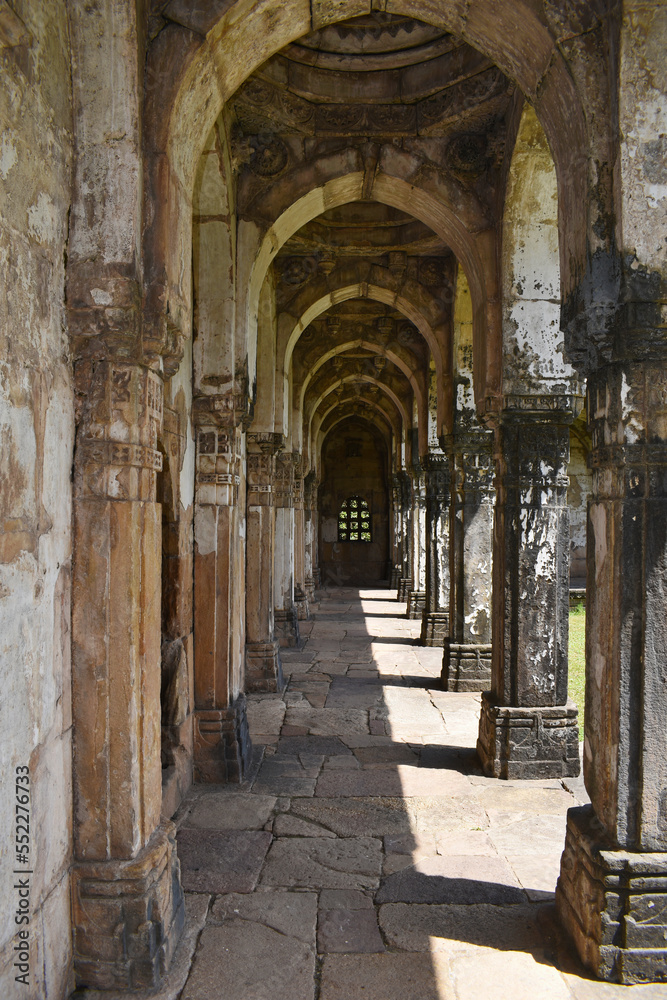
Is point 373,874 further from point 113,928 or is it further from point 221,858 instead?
point 113,928

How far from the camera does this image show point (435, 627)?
420 inches

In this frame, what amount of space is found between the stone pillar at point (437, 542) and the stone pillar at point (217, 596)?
5.49 metres

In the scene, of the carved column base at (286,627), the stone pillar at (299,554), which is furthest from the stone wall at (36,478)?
the stone pillar at (299,554)

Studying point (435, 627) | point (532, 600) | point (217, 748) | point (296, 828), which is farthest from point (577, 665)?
point (296, 828)

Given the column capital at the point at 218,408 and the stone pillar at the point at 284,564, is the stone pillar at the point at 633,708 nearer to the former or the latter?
the column capital at the point at 218,408

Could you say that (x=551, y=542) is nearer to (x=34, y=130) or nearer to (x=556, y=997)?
(x=556, y=997)

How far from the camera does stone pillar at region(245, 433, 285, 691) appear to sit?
26.0ft

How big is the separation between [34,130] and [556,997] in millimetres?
3638

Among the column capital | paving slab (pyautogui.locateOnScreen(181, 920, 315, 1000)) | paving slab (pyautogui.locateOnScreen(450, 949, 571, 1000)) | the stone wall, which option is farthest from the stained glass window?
the stone wall

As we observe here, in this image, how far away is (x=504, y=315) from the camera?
540 cm

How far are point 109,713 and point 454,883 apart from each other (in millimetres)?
1988

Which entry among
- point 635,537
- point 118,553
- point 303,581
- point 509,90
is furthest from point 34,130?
point 303,581

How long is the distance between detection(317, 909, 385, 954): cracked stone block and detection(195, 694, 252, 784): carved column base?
181cm

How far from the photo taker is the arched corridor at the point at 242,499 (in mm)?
2676
